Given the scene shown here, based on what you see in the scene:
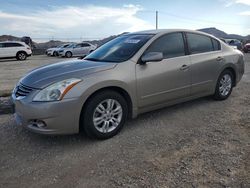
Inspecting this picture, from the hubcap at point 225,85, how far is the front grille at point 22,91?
154 inches

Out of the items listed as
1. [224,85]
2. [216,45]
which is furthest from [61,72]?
[224,85]

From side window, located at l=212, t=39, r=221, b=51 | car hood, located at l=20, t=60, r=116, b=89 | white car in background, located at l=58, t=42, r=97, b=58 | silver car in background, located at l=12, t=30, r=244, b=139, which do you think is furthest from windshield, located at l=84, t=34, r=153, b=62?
white car in background, located at l=58, t=42, r=97, b=58

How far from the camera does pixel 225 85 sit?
6.16m

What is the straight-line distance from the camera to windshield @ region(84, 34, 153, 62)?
4.64 meters

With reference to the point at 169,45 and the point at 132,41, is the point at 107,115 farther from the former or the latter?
the point at 169,45

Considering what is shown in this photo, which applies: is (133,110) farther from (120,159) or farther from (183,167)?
(183,167)

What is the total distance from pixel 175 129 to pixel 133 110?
0.73 m

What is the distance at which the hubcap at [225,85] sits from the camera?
19.9 ft

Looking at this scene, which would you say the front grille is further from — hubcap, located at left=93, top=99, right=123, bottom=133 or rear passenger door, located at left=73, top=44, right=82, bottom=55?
rear passenger door, located at left=73, top=44, right=82, bottom=55

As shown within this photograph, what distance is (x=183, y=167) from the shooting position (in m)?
3.34

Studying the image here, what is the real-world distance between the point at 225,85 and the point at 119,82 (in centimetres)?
296

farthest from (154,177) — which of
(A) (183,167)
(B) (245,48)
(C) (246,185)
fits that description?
(B) (245,48)

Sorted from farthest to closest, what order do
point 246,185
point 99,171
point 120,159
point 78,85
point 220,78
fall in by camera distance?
point 220,78
point 78,85
point 120,159
point 99,171
point 246,185

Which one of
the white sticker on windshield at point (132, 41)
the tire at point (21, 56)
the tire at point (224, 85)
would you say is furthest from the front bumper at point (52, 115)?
the tire at point (21, 56)
